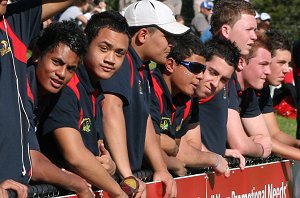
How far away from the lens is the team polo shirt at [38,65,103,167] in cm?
543

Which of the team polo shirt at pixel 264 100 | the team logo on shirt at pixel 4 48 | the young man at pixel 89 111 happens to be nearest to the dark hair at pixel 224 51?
the team polo shirt at pixel 264 100

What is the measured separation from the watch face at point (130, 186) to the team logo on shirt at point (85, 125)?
1.42ft

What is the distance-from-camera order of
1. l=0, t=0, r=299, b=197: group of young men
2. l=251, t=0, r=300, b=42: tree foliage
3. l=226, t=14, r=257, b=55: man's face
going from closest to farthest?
l=0, t=0, r=299, b=197: group of young men
l=226, t=14, r=257, b=55: man's face
l=251, t=0, r=300, b=42: tree foliage

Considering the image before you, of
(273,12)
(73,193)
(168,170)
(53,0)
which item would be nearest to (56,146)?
(73,193)

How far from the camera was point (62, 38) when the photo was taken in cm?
548

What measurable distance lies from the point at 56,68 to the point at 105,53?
2.01 feet

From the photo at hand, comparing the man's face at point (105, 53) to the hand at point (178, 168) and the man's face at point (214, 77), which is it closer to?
the hand at point (178, 168)

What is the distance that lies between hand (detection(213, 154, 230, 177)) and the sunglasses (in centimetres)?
78

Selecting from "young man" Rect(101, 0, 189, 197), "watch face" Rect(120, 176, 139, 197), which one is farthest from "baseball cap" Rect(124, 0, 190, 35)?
"watch face" Rect(120, 176, 139, 197)

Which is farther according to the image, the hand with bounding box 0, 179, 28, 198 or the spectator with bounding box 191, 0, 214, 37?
the spectator with bounding box 191, 0, 214, 37

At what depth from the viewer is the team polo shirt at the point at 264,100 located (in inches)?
359

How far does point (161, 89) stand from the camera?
22.4ft

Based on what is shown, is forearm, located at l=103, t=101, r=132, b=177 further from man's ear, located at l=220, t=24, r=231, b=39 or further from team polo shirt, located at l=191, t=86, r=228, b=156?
man's ear, located at l=220, t=24, r=231, b=39

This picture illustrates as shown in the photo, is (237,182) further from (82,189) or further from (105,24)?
(82,189)
